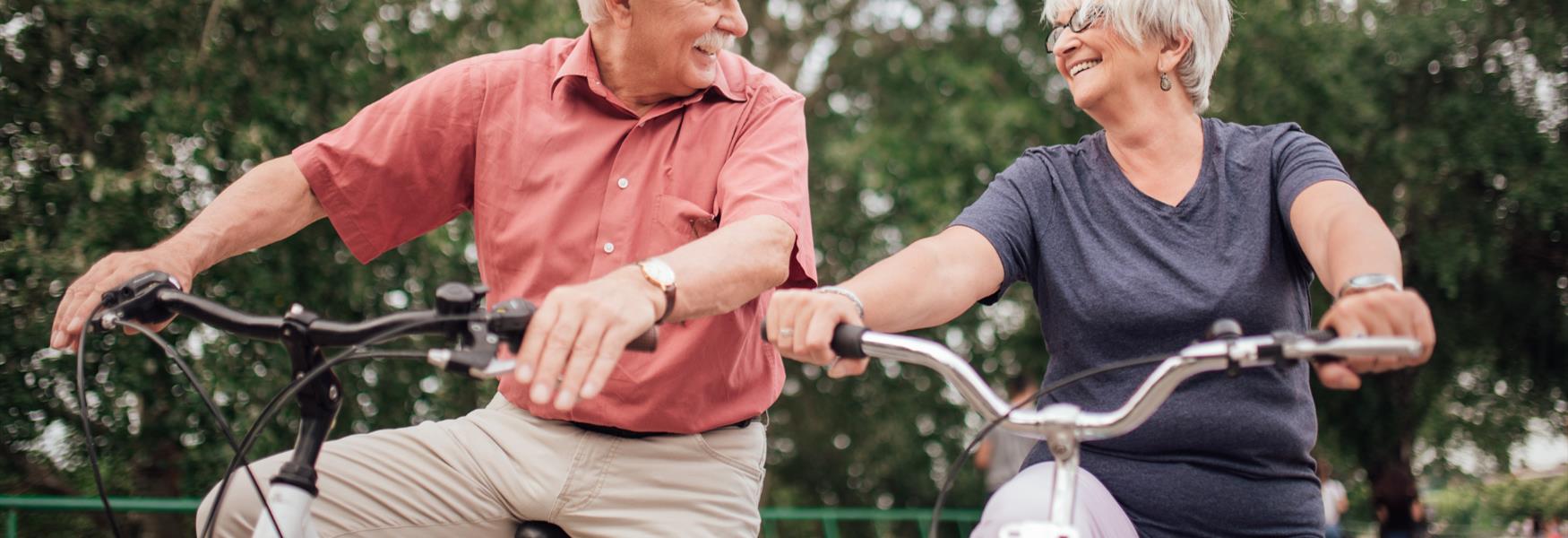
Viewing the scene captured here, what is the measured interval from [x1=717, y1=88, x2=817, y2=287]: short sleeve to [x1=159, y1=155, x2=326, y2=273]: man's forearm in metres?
0.76

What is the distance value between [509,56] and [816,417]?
11.6 m

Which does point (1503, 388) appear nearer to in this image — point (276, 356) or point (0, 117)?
point (276, 356)

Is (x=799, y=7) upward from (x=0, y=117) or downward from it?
downward

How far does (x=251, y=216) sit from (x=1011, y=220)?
131cm

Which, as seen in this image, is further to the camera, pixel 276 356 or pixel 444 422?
pixel 276 356

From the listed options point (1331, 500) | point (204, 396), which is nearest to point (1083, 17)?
point (204, 396)

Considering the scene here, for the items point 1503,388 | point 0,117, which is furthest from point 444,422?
point 1503,388

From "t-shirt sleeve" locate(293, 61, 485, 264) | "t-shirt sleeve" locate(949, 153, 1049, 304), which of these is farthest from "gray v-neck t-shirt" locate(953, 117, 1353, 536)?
"t-shirt sleeve" locate(293, 61, 485, 264)

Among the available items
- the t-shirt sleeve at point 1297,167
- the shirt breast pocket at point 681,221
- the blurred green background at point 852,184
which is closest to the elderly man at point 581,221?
the shirt breast pocket at point 681,221

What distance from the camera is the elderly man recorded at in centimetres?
229

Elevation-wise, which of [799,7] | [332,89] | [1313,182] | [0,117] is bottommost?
[799,7]

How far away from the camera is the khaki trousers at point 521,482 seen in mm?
2254

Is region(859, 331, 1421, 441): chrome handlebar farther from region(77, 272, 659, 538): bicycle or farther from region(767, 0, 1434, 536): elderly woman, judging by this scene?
region(77, 272, 659, 538): bicycle

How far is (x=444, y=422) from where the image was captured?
2.45 meters
